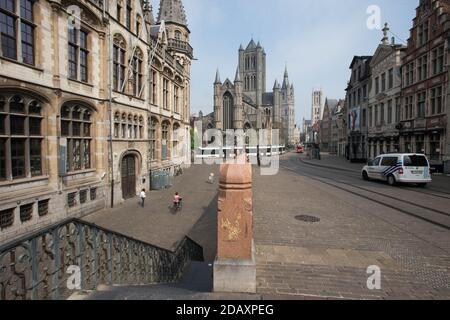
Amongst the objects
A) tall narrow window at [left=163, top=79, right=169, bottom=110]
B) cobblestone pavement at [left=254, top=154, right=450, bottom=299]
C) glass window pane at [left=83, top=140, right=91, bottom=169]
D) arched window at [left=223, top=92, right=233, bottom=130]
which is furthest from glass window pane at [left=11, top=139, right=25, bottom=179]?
arched window at [left=223, top=92, right=233, bottom=130]

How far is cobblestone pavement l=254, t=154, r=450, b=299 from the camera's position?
12.4ft

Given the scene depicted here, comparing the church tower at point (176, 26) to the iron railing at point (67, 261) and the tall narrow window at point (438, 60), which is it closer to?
the tall narrow window at point (438, 60)

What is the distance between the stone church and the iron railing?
7712 cm

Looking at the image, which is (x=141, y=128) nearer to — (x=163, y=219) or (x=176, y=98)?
(x=163, y=219)

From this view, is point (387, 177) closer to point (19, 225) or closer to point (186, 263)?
point (186, 263)

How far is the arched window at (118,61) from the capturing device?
16125mm

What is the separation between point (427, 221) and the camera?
7.68 metres

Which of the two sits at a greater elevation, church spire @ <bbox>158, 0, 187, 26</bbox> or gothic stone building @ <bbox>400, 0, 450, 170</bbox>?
church spire @ <bbox>158, 0, 187, 26</bbox>

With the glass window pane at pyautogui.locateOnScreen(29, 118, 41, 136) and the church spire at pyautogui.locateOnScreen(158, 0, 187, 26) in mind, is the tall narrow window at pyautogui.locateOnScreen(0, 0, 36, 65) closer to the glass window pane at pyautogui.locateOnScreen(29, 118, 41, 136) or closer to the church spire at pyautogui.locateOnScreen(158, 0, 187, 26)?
the glass window pane at pyautogui.locateOnScreen(29, 118, 41, 136)

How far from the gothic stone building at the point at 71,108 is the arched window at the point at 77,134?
0.17 feet

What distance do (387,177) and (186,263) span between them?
47.1 feet

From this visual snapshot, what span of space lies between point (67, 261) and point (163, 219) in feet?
29.1

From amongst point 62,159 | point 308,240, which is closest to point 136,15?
point 62,159
